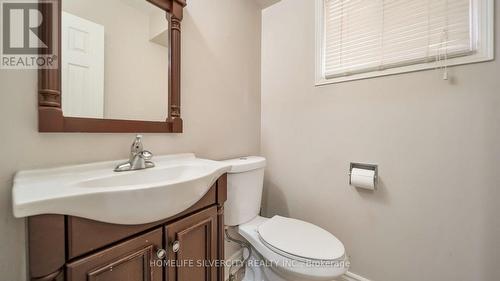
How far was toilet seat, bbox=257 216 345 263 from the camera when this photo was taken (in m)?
0.90

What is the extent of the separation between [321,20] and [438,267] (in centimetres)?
155

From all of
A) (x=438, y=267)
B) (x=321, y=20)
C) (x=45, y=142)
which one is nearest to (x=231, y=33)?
(x=321, y=20)

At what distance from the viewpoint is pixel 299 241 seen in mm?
1002

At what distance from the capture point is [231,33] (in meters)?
1.40

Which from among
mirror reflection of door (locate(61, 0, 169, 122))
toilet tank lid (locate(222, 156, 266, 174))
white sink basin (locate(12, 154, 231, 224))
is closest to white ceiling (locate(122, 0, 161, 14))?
mirror reflection of door (locate(61, 0, 169, 122))

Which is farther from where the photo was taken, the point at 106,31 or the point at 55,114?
the point at 106,31

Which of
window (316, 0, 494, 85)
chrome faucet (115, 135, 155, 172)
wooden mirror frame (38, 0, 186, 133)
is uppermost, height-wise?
window (316, 0, 494, 85)

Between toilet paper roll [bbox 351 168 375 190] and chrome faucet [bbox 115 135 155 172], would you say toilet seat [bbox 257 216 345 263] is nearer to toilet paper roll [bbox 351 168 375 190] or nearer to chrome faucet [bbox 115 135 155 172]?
toilet paper roll [bbox 351 168 375 190]

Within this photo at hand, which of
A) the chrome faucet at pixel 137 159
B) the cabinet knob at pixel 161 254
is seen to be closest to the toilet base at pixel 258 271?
Answer: the cabinet knob at pixel 161 254

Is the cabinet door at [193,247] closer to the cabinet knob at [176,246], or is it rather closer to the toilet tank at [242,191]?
the cabinet knob at [176,246]

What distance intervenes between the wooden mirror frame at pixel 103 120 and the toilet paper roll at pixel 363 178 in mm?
1037

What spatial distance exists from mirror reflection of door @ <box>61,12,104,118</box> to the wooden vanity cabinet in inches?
18.6

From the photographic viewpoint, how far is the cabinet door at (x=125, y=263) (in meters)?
0.52

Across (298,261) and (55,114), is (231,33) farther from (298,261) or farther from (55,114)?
(298,261)
